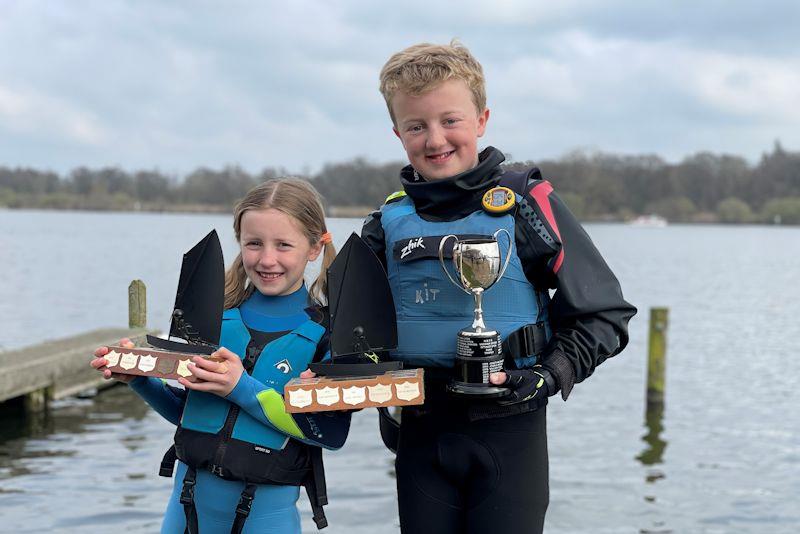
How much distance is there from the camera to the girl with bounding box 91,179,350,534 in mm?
3053

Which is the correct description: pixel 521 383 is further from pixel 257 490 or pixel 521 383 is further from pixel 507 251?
pixel 257 490

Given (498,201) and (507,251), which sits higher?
(498,201)

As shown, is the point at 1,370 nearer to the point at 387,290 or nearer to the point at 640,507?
the point at 640,507

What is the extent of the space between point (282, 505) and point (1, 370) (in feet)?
24.3

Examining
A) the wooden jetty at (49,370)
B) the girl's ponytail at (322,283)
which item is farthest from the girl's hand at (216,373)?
the wooden jetty at (49,370)

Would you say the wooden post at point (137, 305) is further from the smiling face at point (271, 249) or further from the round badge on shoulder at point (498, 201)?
the round badge on shoulder at point (498, 201)

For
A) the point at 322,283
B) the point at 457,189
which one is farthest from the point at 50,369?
the point at 457,189

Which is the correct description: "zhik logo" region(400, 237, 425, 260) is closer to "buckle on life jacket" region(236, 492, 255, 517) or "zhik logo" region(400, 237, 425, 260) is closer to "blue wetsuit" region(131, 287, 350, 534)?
"blue wetsuit" region(131, 287, 350, 534)

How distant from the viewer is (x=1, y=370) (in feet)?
31.4

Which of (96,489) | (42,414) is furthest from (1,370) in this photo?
(96,489)

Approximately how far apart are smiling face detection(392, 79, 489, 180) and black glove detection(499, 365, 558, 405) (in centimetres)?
70

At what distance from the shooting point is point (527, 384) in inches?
111

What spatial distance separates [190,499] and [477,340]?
3.61ft

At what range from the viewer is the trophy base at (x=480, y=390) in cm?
277
